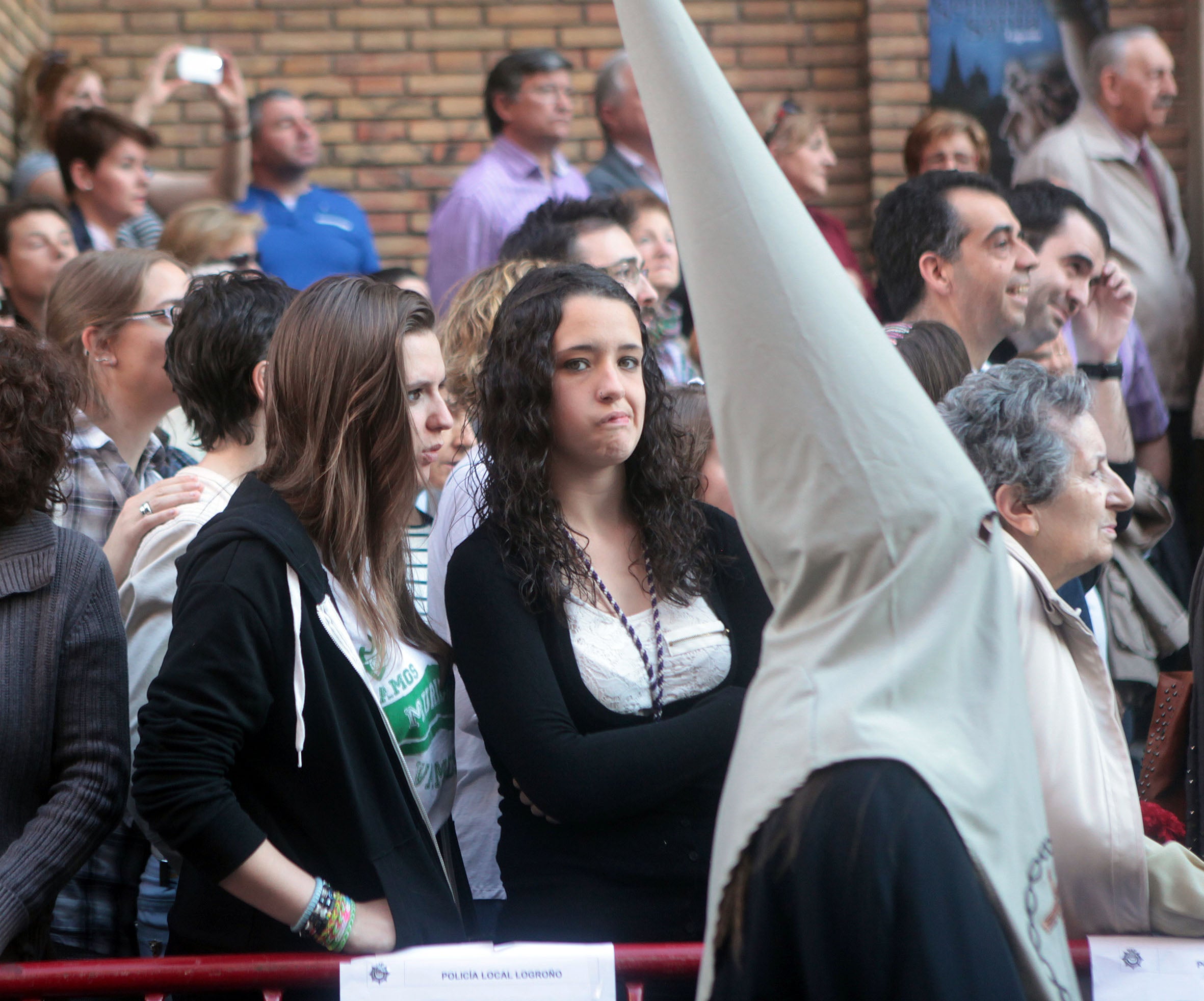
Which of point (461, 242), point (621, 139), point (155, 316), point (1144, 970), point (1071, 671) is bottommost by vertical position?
point (1144, 970)

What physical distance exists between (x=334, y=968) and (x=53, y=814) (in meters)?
0.54

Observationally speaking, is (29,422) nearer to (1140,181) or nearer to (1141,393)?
(1141,393)

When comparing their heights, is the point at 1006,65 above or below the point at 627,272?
above

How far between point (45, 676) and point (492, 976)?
0.88m

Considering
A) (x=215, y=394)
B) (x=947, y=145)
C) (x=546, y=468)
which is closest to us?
(x=546, y=468)

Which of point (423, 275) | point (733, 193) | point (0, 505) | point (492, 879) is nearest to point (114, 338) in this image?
point (0, 505)

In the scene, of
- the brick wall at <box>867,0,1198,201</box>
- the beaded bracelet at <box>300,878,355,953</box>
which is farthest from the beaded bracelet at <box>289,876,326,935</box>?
the brick wall at <box>867,0,1198,201</box>

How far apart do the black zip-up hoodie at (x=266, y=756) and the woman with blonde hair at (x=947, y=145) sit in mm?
4531

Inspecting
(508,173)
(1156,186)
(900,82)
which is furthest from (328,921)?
(900,82)

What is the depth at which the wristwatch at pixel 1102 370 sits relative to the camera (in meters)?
4.63

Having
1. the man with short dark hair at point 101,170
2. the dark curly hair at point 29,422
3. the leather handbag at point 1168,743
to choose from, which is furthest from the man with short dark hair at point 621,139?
the dark curly hair at point 29,422

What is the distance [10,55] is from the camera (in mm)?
6773

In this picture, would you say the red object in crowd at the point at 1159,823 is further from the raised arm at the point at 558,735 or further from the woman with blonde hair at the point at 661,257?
the woman with blonde hair at the point at 661,257

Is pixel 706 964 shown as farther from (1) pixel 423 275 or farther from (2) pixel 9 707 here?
(1) pixel 423 275
